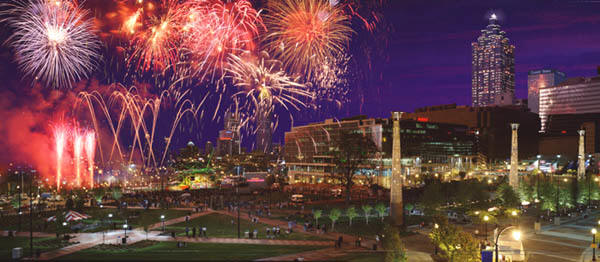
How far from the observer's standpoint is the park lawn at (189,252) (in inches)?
1238

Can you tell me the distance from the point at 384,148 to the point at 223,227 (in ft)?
204

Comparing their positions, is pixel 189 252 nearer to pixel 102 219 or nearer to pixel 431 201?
A: pixel 102 219

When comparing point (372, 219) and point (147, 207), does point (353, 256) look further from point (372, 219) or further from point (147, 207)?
point (147, 207)

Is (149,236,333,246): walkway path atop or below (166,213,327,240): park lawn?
atop

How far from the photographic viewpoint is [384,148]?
99.7 m

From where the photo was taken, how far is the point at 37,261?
100ft

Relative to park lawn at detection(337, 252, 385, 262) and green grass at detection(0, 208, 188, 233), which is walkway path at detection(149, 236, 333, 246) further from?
green grass at detection(0, 208, 188, 233)

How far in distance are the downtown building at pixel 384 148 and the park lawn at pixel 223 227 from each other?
5207cm

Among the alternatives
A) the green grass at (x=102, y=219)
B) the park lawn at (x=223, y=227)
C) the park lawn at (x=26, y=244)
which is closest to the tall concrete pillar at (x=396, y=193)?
the park lawn at (x=223, y=227)

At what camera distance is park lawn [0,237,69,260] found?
34.3m

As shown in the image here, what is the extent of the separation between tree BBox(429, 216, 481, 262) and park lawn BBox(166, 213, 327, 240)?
47.0 feet

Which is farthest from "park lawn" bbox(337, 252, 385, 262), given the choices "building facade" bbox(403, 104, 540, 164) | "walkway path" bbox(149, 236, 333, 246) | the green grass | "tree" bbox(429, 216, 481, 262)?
"building facade" bbox(403, 104, 540, 164)

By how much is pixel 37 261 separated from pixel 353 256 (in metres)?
23.7

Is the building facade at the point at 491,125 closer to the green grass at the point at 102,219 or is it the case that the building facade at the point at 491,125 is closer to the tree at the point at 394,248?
the green grass at the point at 102,219
